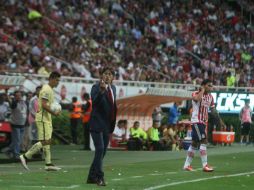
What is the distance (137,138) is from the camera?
109ft

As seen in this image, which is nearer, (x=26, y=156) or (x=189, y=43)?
(x=26, y=156)

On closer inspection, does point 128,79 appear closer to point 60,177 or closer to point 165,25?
point 165,25

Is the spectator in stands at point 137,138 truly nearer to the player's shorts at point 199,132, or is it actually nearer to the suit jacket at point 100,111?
the player's shorts at point 199,132

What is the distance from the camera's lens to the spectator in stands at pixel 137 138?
108 ft

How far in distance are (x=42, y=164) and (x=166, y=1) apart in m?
30.7

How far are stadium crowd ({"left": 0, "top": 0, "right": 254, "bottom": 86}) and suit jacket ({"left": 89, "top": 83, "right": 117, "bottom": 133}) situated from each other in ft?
60.0

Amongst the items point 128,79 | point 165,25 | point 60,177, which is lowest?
point 60,177

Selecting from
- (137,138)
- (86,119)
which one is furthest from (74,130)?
(137,138)

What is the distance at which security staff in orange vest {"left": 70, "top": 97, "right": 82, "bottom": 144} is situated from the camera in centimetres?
3506

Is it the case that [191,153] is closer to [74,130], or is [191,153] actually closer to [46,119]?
[46,119]

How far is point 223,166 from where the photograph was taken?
24.2m

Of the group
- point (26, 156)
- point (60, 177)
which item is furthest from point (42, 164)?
point (60, 177)

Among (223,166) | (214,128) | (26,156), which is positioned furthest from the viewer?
(214,128)

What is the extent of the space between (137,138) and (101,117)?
51.3 ft
